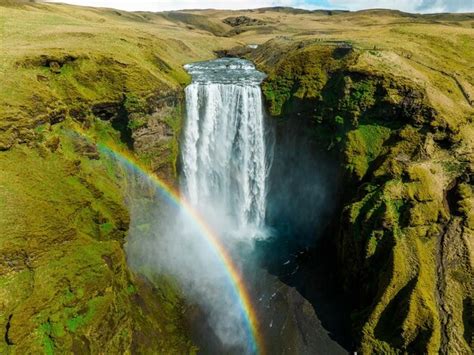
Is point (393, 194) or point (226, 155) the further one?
point (226, 155)

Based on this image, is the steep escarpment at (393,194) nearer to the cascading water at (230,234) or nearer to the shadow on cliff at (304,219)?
the shadow on cliff at (304,219)

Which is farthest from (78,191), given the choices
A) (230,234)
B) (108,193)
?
(230,234)

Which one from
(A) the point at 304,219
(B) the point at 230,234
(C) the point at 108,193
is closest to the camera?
(C) the point at 108,193

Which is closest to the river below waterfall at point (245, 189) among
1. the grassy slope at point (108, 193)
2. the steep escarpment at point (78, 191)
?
the steep escarpment at point (78, 191)

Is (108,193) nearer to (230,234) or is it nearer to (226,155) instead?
(226,155)

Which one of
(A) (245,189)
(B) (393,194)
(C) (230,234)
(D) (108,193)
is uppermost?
(B) (393,194)

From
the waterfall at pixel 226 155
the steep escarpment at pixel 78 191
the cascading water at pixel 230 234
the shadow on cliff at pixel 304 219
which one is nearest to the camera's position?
the steep escarpment at pixel 78 191

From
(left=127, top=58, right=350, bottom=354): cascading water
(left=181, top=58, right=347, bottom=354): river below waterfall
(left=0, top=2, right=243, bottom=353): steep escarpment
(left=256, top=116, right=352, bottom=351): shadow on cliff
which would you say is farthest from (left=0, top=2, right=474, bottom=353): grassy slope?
(left=181, top=58, right=347, bottom=354): river below waterfall
